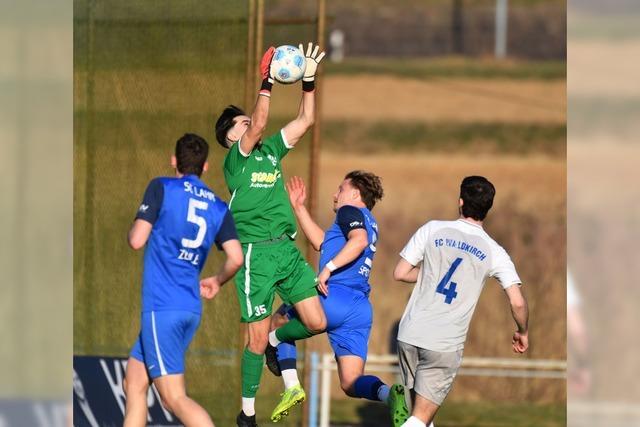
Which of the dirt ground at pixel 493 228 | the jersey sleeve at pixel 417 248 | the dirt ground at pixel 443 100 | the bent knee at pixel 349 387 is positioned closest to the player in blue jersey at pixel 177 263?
the jersey sleeve at pixel 417 248

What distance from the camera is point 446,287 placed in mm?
9555

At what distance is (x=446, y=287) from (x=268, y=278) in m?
1.45

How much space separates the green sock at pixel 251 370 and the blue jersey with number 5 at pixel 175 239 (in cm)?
157

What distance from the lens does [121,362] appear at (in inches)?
476

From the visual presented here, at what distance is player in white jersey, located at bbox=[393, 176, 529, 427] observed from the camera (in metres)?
9.52

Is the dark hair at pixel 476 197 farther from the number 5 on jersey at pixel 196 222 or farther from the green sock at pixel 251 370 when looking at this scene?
the green sock at pixel 251 370

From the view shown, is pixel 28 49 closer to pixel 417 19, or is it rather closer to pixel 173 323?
pixel 173 323

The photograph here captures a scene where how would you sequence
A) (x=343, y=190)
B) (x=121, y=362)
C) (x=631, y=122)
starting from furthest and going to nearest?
(x=121, y=362), (x=343, y=190), (x=631, y=122)

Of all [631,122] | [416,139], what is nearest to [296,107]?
[631,122]

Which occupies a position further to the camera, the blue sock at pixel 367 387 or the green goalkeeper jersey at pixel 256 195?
the blue sock at pixel 367 387

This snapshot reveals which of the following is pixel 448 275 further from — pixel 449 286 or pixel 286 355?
pixel 286 355

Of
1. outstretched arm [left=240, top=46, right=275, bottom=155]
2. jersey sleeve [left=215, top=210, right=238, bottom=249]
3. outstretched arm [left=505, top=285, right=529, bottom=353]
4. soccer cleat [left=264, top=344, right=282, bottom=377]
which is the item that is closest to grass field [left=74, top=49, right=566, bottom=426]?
soccer cleat [left=264, top=344, right=282, bottom=377]

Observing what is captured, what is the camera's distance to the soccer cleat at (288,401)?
10695mm

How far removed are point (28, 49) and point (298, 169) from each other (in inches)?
209
